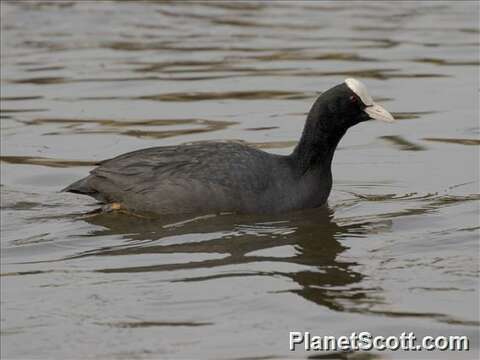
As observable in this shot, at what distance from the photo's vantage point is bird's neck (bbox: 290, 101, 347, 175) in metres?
10.0

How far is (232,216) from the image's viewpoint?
9734 mm

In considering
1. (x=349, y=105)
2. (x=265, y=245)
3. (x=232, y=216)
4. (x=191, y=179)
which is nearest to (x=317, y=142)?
(x=349, y=105)

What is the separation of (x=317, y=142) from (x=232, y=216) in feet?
3.01

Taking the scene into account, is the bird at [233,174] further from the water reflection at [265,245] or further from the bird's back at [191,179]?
the water reflection at [265,245]

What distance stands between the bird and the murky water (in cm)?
15

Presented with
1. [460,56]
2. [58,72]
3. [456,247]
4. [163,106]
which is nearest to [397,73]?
[460,56]

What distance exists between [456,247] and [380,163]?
2.72 metres

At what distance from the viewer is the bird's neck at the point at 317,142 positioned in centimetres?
1003

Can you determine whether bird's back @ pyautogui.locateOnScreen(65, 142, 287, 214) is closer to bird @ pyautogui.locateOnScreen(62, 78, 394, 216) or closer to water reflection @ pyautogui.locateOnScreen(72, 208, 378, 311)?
bird @ pyautogui.locateOnScreen(62, 78, 394, 216)

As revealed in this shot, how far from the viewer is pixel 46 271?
8.32m

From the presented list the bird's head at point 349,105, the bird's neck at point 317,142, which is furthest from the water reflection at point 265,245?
the bird's head at point 349,105

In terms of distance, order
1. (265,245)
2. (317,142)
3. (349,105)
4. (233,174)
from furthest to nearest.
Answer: (317,142) < (349,105) < (233,174) < (265,245)

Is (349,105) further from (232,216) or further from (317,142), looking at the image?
(232,216)

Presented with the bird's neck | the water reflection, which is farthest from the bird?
the water reflection
